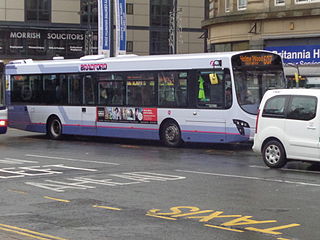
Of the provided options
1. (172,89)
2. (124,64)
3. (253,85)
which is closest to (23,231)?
(253,85)

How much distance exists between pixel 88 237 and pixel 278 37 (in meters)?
22.8

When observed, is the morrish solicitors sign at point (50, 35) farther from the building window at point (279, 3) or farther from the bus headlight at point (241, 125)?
the bus headlight at point (241, 125)

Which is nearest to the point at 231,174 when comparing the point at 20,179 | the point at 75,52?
the point at 20,179

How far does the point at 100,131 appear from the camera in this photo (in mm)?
21938

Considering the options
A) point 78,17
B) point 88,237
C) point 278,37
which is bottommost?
point 88,237

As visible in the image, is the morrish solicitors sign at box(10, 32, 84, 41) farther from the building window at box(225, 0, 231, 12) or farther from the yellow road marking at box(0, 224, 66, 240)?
the yellow road marking at box(0, 224, 66, 240)

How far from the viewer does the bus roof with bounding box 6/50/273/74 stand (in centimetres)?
1892

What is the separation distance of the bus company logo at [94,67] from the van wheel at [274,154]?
9.08 m

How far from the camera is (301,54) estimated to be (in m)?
28.1

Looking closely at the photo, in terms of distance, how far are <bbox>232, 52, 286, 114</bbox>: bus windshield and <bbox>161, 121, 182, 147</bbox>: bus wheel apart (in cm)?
256

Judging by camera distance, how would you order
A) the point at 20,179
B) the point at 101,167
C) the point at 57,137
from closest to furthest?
the point at 20,179
the point at 101,167
the point at 57,137

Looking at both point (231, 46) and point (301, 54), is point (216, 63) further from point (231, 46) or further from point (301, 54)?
Answer: point (231, 46)

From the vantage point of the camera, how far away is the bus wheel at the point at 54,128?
23594mm

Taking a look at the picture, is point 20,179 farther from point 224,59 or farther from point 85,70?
point 85,70
